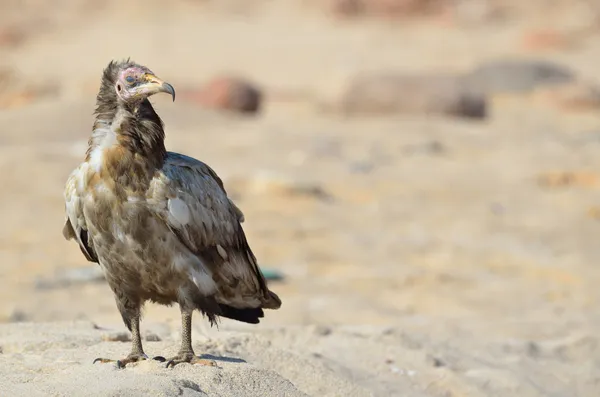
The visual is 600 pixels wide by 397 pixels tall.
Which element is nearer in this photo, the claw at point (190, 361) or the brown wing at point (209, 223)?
the brown wing at point (209, 223)

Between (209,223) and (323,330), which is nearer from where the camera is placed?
(209,223)

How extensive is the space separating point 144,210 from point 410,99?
1554 centimetres

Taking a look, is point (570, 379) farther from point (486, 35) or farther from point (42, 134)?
point (486, 35)

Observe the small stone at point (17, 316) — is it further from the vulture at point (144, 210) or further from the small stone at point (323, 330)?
the vulture at point (144, 210)

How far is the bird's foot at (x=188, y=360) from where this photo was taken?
499 centimetres

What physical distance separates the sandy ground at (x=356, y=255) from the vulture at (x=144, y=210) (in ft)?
1.18

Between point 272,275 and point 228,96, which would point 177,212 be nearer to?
point 272,275

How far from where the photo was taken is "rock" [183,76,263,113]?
66.7 ft

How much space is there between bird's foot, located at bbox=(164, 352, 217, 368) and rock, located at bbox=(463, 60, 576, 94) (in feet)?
64.9

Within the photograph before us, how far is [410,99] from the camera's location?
20031 mm

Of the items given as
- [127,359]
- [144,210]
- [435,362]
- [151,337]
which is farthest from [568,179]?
[144,210]

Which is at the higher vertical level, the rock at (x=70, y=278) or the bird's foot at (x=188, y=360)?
the bird's foot at (x=188, y=360)

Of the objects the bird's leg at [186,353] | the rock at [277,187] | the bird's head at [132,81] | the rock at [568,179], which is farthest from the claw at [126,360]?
the rock at [568,179]

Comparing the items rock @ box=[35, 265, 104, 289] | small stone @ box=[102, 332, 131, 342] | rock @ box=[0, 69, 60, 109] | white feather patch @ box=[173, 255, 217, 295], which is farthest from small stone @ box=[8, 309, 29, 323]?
rock @ box=[0, 69, 60, 109]
